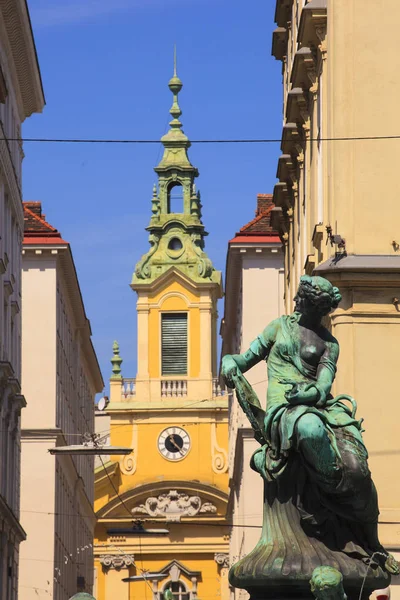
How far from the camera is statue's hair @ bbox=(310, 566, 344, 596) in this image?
1094 cm

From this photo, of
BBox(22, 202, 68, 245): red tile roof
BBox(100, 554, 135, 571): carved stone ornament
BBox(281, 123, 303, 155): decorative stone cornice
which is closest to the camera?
BBox(281, 123, 303, 155): decorative stone cornice

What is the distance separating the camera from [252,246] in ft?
203

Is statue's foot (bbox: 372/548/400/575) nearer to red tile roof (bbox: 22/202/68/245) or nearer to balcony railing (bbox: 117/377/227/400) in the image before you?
red tile roof (bbox: 22/202/68/245)

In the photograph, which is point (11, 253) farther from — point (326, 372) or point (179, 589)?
point (179, 589)

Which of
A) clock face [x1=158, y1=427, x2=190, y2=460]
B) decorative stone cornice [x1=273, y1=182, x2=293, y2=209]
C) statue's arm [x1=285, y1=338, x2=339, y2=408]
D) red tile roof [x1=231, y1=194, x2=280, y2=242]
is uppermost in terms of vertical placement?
red tile roof [x1=231, y1=194, x2=280, y2=242]

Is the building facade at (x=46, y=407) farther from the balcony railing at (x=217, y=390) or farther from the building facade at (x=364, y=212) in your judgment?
the balcony railing at (x=217, y=390)

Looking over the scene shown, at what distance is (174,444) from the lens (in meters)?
99.9

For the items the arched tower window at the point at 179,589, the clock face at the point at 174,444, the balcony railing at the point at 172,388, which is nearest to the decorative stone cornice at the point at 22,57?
the clock face at the point at 174,444

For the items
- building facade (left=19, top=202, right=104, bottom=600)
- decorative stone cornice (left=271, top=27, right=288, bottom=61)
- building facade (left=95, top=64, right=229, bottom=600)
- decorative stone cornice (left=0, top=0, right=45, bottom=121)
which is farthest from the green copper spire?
decorative stone cornice (left=271, top=27, right=288, bottom=61)

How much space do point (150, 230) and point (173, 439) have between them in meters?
13.5

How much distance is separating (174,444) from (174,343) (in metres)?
6.11

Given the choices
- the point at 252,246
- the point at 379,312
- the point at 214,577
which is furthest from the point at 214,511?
the point at 379,312

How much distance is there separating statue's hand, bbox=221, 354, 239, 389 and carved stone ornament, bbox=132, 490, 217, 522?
84204 mm

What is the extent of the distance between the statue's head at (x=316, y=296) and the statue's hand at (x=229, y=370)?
1.98ft
